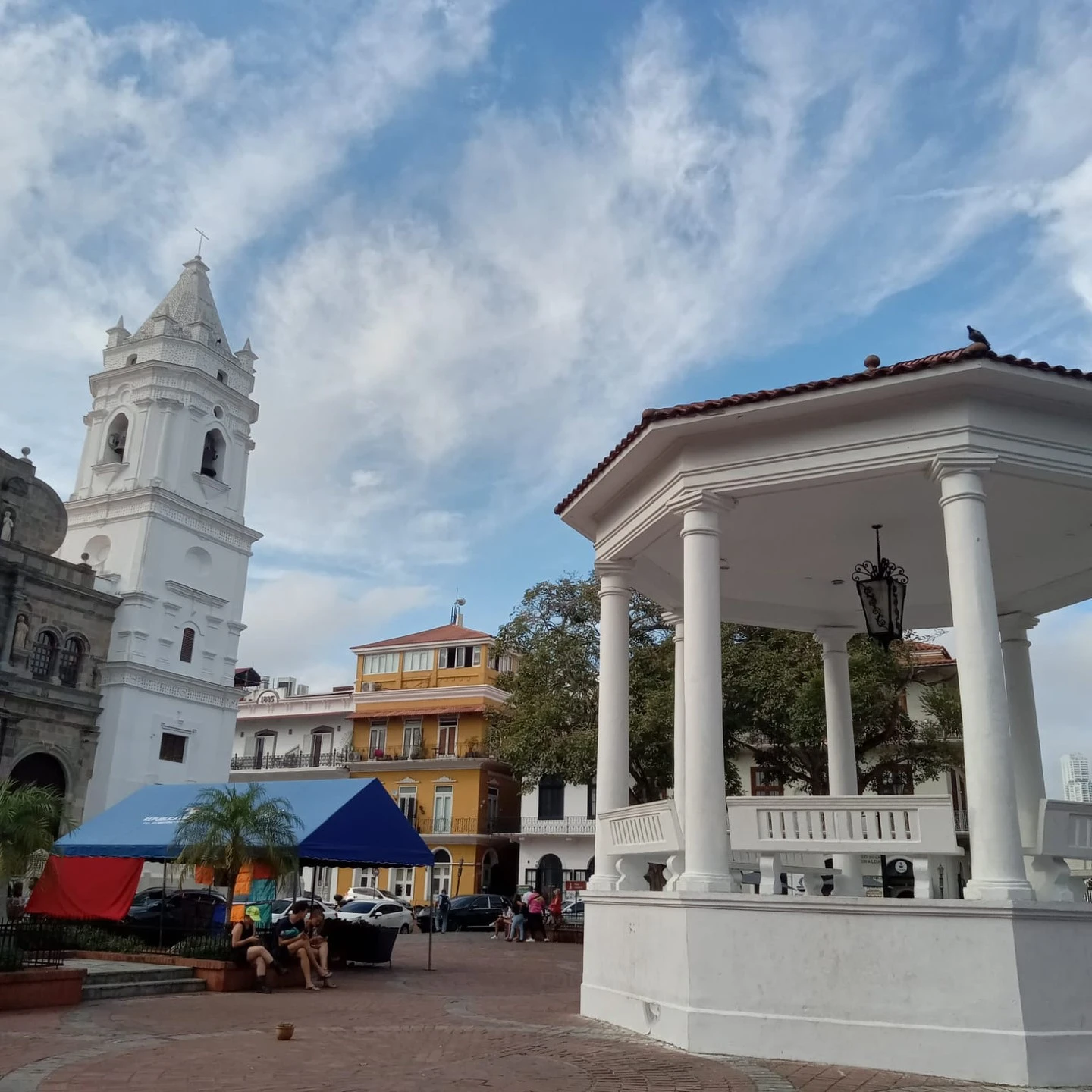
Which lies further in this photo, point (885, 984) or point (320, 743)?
point (320, 743)

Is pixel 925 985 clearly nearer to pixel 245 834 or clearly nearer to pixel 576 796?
pixel 245 834

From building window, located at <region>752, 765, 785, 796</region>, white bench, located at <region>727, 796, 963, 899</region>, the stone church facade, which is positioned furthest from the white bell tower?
white bench, located at <region>727, 796, 963, 899</region>

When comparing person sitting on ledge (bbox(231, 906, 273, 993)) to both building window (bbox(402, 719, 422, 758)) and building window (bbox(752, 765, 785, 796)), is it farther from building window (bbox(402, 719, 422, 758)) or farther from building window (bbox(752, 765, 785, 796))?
building window (bbox(402, 719, 422, 758))

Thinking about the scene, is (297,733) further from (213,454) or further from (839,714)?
(839,714)

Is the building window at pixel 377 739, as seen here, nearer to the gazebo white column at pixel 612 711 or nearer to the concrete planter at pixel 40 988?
the concrete planter at pixel 40 988

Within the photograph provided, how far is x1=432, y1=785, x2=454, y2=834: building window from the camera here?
4950cm

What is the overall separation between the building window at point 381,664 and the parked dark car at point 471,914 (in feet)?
64.2

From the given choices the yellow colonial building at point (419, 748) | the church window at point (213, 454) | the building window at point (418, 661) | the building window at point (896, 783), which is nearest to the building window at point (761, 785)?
the building window at point (896, 783)

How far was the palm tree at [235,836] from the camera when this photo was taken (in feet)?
50.1

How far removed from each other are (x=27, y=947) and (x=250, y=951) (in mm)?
2827

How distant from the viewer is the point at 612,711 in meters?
11.7

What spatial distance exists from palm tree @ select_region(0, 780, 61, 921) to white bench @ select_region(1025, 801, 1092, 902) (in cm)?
1244

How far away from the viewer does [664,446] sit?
A: 34.9 feet

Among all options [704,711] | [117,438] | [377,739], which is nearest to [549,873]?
[377,739]
